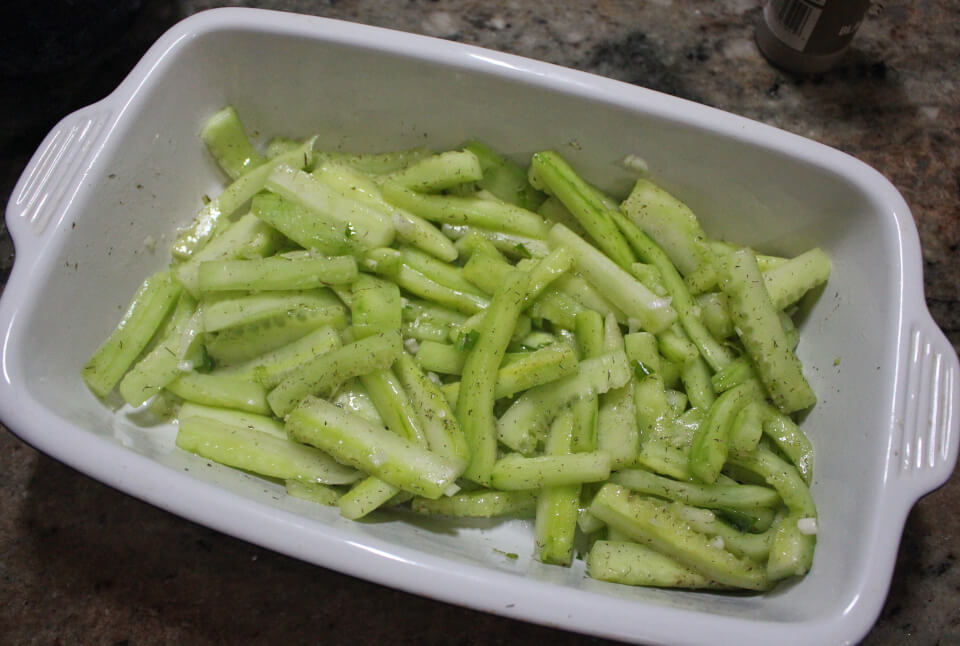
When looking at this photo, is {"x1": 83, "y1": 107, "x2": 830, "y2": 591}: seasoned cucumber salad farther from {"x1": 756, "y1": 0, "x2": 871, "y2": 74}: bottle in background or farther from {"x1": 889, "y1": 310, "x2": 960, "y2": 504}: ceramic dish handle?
{"x1": 756, "y1": 0, "x2": 871, "y2": 74}: bottle in background

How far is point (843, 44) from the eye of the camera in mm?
1436

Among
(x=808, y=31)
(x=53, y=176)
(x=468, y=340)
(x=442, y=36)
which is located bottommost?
(x=468, y=340)

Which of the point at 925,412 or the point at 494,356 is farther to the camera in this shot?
the point at 494,356

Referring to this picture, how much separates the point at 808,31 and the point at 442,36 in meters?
0.78

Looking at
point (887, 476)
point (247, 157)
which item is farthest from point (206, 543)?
point (887, 476)

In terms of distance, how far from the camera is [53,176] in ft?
3.57

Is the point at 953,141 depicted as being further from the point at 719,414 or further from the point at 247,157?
the point at 247,157

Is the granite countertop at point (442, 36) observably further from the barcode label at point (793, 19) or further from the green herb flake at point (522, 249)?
the green herb flake at point (522, 249)

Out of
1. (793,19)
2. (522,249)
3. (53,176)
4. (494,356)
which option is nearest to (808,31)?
(793,19)

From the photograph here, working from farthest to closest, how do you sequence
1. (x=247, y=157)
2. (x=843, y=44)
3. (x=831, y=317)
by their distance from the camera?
1. (x=843, y=44)
2. (x=247, y=157)
3. (x=831, y=317)

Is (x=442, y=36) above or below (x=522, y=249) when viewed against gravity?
above

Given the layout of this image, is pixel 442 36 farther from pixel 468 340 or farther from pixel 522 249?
pixel 468 340

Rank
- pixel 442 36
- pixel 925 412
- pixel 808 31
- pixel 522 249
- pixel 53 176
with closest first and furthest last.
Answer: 1. pixel 925 412
2. pixel 53 176
3. pixel 522 249
4. pixel 808 31
5. pixel 442 36

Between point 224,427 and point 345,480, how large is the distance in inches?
8.5
